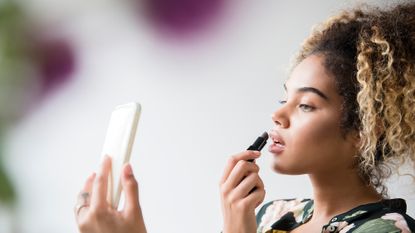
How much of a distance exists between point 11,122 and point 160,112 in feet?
0.90

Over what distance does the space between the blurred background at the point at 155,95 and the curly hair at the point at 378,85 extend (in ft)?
0.76

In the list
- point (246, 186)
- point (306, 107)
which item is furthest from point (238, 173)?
point (306, 107)

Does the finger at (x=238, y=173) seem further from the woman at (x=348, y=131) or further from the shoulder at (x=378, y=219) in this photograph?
the shoulder at (x=378, y=219)

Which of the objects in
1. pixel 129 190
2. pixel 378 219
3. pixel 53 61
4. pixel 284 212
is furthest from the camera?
pixel 53 61

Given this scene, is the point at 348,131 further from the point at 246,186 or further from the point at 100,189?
the point at 100,189

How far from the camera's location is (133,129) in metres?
0.62

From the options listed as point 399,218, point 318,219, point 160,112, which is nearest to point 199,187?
point 160,112

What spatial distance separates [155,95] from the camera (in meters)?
1.06

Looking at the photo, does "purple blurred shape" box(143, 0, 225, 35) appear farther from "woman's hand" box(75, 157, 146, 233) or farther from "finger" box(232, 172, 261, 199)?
Result: "woman's hand" box(75, 157, 146, 233)

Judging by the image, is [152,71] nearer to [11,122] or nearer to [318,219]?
[11,122]

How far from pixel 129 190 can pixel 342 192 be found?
35cm

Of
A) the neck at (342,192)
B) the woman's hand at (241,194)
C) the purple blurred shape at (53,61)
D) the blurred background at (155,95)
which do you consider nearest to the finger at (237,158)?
the woman's hand at (241,194)

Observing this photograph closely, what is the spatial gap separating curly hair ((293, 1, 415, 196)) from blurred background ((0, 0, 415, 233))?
0.76 ft

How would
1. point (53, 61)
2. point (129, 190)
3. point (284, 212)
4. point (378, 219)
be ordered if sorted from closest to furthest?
point (129, 190) < point (378, 219) < point (284, 212) < point (53, 61)
